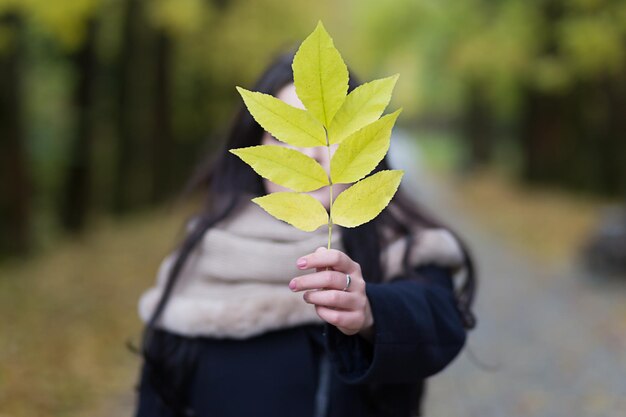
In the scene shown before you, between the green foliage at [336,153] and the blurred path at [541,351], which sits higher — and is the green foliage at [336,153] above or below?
above

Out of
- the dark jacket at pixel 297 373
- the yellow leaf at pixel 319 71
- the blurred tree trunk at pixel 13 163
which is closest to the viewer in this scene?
the yellow leaf at pixel 319 71

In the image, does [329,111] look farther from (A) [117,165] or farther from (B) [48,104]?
(B) [48,104]

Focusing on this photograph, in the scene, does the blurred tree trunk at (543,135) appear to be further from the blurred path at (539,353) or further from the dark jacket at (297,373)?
the dark jacket at (297,373)

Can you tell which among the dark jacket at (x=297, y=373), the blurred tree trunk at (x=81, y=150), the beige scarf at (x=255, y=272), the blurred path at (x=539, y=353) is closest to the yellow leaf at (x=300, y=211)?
the dark jacket at (x=297, y=373)

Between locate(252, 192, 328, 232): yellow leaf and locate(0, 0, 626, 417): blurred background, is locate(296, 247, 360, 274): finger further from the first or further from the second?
locate(0, 0, 626, 417): blurred background

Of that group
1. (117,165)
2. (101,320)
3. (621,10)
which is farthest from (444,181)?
(101,320)

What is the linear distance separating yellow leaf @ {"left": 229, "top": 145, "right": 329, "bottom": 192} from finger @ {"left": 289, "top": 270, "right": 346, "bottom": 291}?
0.12 meters

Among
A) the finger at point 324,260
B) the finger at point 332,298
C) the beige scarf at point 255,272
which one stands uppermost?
the finger at point 324,260

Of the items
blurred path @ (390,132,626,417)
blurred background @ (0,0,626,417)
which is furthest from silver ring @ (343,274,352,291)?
blurred path @ (390,132,626,417)

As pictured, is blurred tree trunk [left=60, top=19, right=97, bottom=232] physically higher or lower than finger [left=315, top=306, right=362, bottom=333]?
lower

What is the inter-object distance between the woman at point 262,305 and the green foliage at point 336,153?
0.48 m

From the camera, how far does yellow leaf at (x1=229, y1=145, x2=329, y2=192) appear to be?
Answer: 3.55 ft

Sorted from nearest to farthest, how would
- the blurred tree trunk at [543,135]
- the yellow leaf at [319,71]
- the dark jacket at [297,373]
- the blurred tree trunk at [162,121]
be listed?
the yellow leaf at [319,71]
the dark jacket at [297,373]
the blurred tree trunk at [162,121]
the blurred tree trunk at [543,135]

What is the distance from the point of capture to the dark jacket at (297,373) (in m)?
1.54
